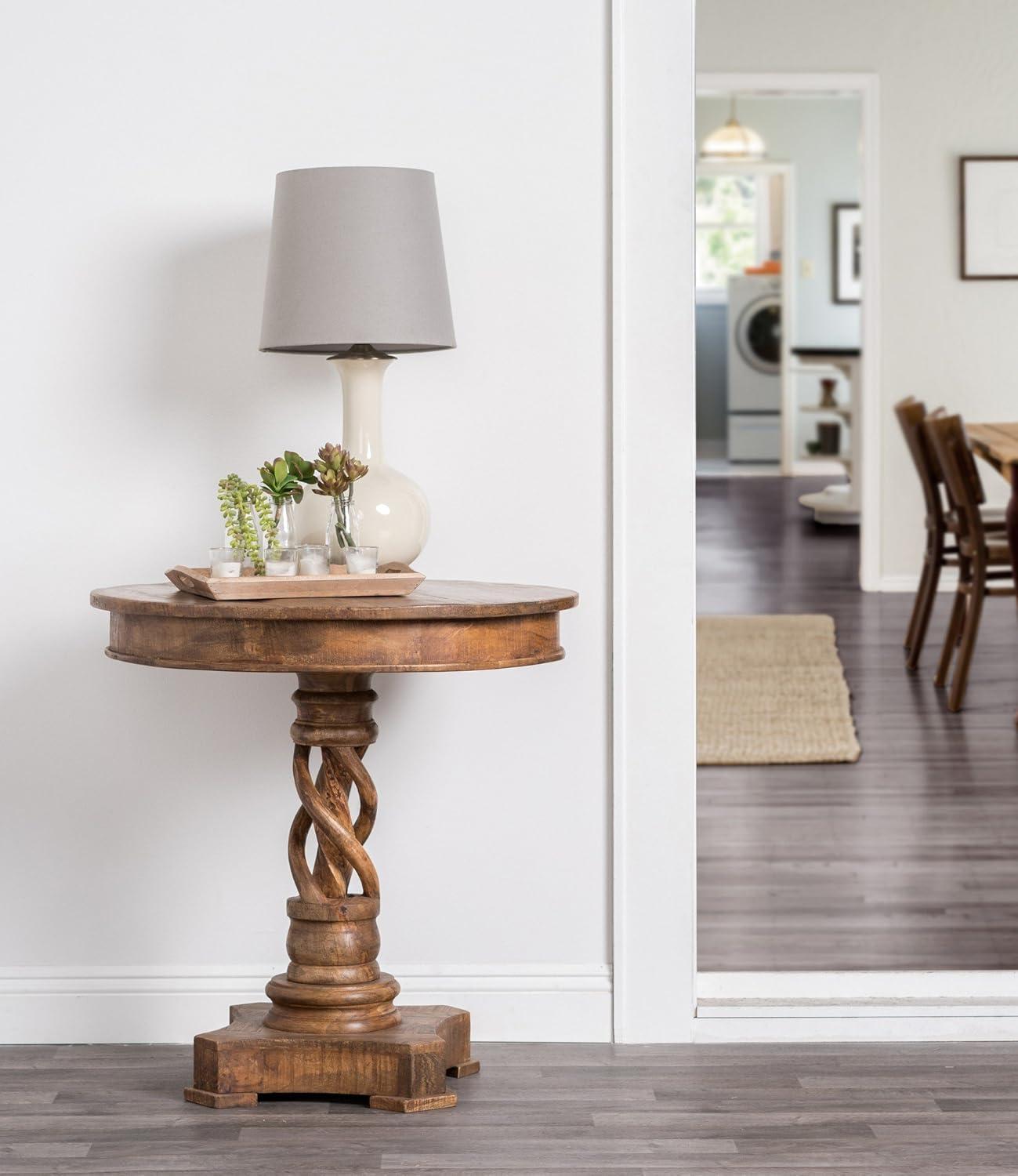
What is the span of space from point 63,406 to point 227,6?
732 mm

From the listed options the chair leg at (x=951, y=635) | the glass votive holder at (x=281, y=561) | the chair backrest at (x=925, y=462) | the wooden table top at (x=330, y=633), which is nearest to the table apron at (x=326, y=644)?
the wooden table top at (x=330, y=633)

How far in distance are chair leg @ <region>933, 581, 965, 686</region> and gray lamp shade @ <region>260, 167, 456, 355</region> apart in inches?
138

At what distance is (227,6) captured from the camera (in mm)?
2637

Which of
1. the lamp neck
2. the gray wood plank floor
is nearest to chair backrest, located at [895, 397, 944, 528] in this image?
the gray wood plank floor

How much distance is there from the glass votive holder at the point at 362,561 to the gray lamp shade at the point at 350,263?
1.02 feet

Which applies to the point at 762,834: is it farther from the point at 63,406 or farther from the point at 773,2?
the point at 773,2

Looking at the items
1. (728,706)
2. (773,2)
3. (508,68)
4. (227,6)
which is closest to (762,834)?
(728,706)

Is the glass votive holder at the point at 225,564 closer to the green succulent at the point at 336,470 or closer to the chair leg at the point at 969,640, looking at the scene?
the green succulent at the point at 336,470

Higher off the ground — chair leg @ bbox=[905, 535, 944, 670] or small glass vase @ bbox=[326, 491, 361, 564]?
small glass vase @ bbox=[326, 491, 361, 564]

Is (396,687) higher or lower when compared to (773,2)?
lower

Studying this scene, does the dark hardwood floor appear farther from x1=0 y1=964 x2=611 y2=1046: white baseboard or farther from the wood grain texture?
the wood grain texture

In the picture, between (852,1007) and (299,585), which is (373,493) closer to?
(299,585)

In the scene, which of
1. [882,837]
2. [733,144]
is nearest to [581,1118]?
[882,837]

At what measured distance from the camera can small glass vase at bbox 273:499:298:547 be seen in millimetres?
2289
